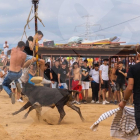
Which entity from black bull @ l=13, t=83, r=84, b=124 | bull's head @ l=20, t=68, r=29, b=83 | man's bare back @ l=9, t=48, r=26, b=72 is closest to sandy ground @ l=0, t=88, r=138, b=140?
black bull @ l=13, t=83, r=84, b=124

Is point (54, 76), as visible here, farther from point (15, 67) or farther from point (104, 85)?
point (15, 67)

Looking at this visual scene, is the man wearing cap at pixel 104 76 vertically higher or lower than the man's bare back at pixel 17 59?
lower

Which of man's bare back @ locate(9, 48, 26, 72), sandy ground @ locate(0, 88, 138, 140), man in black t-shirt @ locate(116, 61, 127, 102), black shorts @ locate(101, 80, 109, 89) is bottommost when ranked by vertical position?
sandy ground @ locate(0, 88, 138, 140)

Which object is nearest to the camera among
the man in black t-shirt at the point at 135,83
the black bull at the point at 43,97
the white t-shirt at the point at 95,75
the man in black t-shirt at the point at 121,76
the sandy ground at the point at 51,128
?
the man in black t-shirt at the point at 135,83

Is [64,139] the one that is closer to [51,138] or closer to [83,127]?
[51,138]

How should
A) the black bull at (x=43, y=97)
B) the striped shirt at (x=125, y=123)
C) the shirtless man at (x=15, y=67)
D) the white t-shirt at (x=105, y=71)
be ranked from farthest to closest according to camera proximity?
the white t-shirt at (x=105, y=71)
the black bull at (x=43, y=97)
the shirtless man at (x=15, y=67)
the striped shirt at (x=125, y=123)

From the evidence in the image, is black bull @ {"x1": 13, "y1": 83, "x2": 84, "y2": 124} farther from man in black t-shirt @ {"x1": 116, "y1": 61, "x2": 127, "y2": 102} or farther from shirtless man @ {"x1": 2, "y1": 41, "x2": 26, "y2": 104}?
man in black t-shirt @ {"x1": 116, "y1": 61, "x2": 127, "y2": 102}

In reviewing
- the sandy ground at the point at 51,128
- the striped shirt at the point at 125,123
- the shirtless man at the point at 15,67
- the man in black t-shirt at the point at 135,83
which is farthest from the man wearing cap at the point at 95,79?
the man in black t-shirt at the point at 135,83

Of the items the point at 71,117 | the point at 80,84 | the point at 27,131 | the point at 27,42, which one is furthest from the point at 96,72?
the point at 27,131

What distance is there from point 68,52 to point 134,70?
8.65 m

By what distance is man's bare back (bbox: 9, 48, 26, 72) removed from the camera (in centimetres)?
902

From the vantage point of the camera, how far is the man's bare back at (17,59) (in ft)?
29.6

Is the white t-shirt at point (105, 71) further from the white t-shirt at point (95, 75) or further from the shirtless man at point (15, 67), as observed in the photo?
the shirtless man at point (15, 67)

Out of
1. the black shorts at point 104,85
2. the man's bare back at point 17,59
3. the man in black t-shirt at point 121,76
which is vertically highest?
the man's bare back at point 17,59
